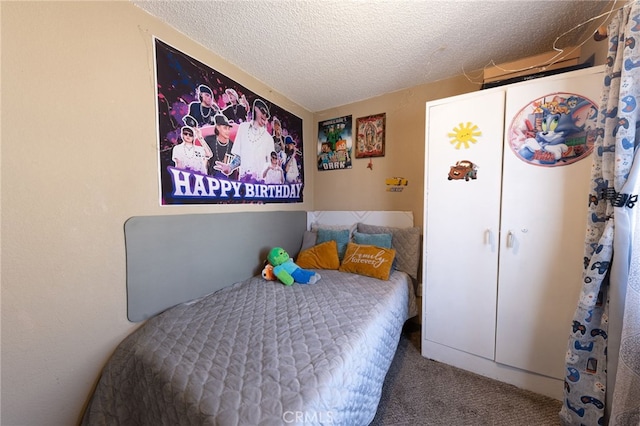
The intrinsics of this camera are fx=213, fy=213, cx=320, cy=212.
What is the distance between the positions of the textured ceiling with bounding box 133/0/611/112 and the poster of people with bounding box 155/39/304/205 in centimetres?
25

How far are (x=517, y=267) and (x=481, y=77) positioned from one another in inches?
63.4

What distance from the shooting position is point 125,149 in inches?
47.8

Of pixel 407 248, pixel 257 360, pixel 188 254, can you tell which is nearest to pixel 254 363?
pixel 257 360

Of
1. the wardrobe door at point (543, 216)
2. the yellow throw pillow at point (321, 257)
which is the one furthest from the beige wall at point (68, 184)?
the wardrobe door at point (543, 216)

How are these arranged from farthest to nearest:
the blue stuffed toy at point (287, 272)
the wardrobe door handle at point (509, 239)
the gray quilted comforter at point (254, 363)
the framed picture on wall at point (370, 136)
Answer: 1. the framed picture on wall at point (370, 136)
2. the blue stuffed toy at point (287, 272)
3. the wardrobe door handle at point (509, 239)
4. the gray quilted comforter at point (254, 363)

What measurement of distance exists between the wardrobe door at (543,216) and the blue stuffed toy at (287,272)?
1347 millimetres

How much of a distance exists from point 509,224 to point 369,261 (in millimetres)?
1018

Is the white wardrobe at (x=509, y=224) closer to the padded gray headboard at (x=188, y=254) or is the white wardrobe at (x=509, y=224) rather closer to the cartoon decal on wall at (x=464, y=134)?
the cartoon decal on wall at (x=464, y=134)

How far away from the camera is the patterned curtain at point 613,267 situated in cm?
88

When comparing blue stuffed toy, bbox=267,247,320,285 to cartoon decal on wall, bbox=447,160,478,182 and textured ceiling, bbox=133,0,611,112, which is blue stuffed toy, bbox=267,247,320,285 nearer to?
cartoon decal on wall, bbox=447,160,478,182

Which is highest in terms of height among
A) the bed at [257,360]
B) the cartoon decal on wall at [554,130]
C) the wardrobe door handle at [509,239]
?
the cartoon decal on wall at [554,130]

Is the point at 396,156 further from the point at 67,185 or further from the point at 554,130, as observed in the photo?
the point at 67,185

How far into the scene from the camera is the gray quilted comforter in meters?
0.74

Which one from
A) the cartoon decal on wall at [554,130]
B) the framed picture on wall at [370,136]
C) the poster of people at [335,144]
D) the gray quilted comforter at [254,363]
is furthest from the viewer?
the poster of people at [335,144]
